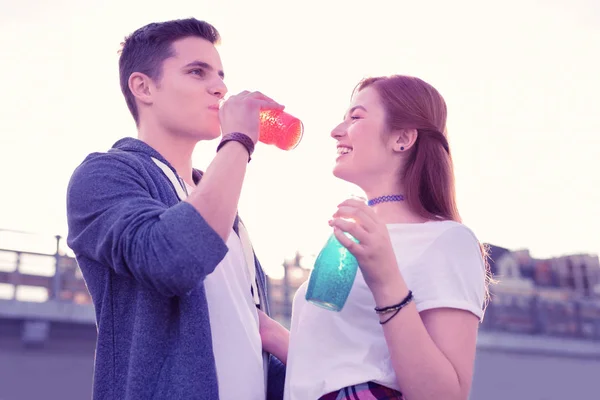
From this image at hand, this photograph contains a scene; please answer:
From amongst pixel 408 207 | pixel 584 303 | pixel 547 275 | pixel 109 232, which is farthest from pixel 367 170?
pixel 547 275

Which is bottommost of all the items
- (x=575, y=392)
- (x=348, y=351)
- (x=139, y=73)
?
(x=575, y=392)

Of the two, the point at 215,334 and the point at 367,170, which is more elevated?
the point at 367,170

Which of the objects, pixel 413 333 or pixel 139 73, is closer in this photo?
pixel 413 333

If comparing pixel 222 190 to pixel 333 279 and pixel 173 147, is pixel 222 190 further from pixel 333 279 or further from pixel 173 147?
pixel 173 147

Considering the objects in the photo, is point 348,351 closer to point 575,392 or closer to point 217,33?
point 217,33

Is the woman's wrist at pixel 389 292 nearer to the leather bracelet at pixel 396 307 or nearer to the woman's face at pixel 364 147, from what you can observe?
the leather bracelet at pixel 396 307

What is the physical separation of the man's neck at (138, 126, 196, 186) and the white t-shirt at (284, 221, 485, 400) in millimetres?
771

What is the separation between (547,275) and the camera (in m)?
38.4

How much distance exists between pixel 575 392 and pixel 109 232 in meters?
29.2

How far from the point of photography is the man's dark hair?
2.82 metres

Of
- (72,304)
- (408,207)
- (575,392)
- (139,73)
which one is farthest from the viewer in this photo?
(575,392)

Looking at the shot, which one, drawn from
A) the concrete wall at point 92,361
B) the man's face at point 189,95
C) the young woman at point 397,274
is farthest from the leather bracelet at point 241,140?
the concrete wall at point 92,361

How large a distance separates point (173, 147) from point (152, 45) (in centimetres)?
48

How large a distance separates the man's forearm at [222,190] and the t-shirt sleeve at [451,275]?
59 cm
